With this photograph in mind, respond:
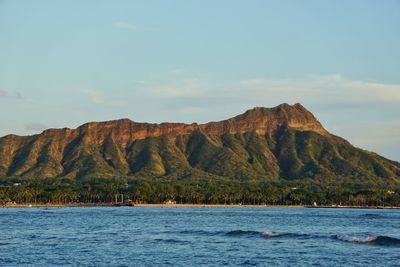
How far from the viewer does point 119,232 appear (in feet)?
417

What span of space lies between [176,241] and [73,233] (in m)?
22.2

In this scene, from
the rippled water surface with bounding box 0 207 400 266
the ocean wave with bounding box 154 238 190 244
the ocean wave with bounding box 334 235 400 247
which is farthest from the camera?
the ocean wave with bounding box 334 235 400 247

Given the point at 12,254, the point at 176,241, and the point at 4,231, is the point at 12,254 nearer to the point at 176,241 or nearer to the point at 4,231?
the point at 176,241

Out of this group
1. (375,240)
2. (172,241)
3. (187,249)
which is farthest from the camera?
(375,240)

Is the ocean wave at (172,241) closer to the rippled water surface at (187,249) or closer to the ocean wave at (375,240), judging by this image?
the rippled water surface at (187,249)

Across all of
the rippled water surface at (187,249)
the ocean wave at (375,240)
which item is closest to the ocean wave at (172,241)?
the rippled water surface at (187,249)

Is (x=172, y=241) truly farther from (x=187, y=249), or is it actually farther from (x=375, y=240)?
(x=375, y=240)

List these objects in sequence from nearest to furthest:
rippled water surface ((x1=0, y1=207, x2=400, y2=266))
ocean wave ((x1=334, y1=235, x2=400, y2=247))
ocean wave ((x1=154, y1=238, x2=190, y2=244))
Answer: rippled water surface ((x1=0, y1=207, x2=400, y2=266)) < ocean wave ((x1=154, y1=238, x2=190, y2=244)) < ocean wave ((x1=334, y1=235, x2=400, y2=247))

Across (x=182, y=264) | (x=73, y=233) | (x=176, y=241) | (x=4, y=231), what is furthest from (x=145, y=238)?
(x=182, y=264)

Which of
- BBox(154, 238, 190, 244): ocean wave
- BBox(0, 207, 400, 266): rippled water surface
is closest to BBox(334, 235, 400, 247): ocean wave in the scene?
BBox(0, 207, 400, 266): rippled water surface

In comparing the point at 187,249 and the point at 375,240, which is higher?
the point at 375,240

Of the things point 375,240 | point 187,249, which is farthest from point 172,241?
point 375,240

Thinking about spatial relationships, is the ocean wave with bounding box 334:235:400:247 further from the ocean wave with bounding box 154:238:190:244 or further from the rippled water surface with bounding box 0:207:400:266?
the ocean wave with bounding box 154:238:190:244

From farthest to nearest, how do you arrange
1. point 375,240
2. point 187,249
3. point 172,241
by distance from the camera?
point 375,240 → point 172,241 → point 187,249
